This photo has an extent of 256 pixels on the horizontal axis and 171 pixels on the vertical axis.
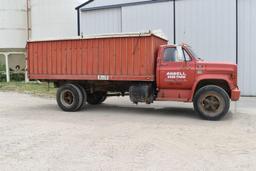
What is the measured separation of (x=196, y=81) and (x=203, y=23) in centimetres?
801

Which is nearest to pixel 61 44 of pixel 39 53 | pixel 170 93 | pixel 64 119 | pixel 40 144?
pixel 39 53

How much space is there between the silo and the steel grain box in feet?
54.9

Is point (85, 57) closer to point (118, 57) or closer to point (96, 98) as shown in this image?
point (118, 57)

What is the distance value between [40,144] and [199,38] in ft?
41.7

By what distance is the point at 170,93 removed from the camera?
11953mm

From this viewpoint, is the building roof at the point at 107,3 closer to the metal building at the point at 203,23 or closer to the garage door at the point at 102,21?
the metal building at the point at 203,23

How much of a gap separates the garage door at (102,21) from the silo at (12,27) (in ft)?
32.1

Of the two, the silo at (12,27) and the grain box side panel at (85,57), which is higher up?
the silo at (12,27)

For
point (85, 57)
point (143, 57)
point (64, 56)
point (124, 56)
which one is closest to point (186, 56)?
point (143, 57)

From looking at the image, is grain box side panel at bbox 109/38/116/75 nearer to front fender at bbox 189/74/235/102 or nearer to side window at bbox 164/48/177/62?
side window at bbox 164/48/177/62

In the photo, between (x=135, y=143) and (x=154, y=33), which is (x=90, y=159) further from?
(x=154, y=33)

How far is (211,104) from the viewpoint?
1129 centimetres

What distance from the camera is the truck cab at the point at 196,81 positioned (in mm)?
11203

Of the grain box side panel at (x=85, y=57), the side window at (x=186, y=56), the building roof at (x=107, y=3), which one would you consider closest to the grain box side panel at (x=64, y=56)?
the grain box side panel at (x=85, y=57)
